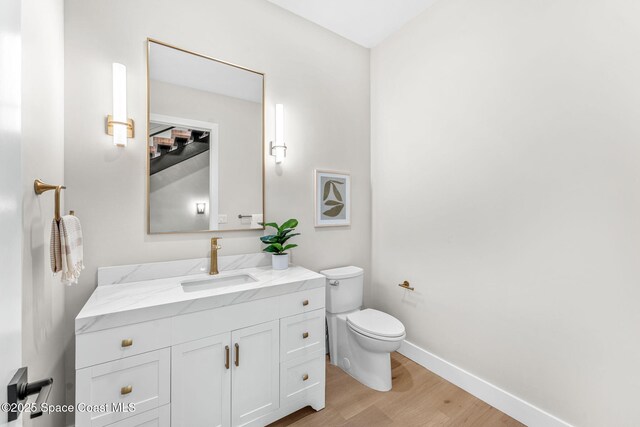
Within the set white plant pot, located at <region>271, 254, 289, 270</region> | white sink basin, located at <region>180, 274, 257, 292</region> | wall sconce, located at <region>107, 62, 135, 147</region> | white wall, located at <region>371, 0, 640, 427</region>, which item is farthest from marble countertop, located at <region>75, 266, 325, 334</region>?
white wall, located at <region>371, 0, 640, 427</region>

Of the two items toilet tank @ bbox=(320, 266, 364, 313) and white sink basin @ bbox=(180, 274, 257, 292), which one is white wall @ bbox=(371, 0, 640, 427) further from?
white sink basin @ bbox=(180, 274, 257, 292)

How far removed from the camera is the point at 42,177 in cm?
113

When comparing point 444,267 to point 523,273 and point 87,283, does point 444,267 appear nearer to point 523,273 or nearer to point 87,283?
point 523,273

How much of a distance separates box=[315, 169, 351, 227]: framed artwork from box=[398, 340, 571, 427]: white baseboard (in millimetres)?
1218

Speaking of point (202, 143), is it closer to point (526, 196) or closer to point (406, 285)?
point (406, 285)

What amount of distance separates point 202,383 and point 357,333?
104 cm

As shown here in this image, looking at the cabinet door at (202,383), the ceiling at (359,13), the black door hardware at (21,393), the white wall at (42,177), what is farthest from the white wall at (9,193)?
the ceiling at (359,13)

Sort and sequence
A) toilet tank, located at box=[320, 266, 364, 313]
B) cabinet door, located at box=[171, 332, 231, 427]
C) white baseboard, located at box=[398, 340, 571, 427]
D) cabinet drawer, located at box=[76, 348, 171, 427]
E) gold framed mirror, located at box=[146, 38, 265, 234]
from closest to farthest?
cabinet drawer, located at box=[76, 348, 171, 427] → cabinet door, located at box=[171, 332, 231, 427] → white baseboard, located at box=[398, 340, 571, 427] → gold framed mirror, located at box=[146, 38, 265, 234] → toilet tank, located at box=[320, 266, 364, 313]

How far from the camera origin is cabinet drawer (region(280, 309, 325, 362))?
155cm

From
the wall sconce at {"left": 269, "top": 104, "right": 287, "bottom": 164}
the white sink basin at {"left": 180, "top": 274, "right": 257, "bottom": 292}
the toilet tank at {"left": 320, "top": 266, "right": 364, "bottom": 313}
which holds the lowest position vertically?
the toilet tank at {"left": 320, "top": 266, "right": 364, "bottom": 313}

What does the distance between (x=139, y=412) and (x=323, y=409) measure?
1.03 meters

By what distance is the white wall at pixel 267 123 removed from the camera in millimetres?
1455

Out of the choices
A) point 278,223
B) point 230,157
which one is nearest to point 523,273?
point 278,223

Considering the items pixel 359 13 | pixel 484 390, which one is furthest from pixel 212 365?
pixel 359 13
